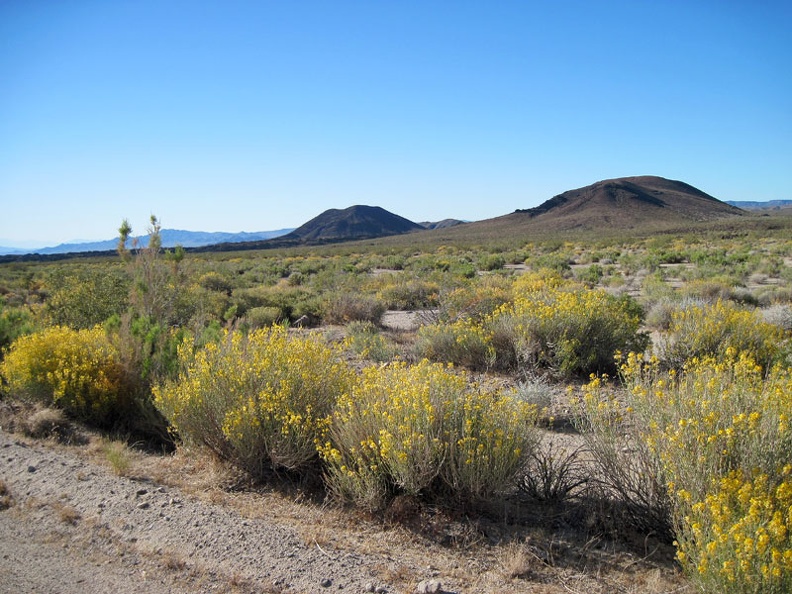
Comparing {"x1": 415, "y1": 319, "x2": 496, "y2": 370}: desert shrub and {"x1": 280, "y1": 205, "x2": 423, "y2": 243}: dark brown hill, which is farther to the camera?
{"x1": 280, "y1": 205, "x2": 423, "y2": 243}: dark brown hill

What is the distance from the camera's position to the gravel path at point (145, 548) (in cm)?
343

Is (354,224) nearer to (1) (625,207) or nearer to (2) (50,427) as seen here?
(1) (625,207)

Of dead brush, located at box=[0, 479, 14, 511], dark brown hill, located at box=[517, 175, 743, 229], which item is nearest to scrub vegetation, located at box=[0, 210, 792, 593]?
dead brush, located at box=[0, 479, 14, 511]

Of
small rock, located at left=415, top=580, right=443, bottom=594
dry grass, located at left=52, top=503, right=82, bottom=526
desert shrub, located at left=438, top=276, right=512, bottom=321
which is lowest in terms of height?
small rock, located at left=415, top=580, right=443, bottom=594

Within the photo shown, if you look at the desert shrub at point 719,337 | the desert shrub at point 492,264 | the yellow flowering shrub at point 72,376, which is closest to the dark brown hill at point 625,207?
the desert shrub at point 492,264

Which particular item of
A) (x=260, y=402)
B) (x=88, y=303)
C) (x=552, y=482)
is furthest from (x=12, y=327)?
(x=552, y=482)

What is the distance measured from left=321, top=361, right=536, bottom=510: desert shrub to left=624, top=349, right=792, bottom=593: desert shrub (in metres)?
0.96

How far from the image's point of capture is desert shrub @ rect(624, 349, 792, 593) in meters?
2.65

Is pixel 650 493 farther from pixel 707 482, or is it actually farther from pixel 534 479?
pixel 534 479

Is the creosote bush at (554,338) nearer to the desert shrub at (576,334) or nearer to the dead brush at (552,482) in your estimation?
the desert shrub at (576,334)

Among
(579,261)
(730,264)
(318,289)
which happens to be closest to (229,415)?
(318,289)

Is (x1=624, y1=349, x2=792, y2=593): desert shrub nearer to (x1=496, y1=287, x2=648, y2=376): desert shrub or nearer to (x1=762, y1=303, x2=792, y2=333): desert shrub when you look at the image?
(x1=496, y1=287, x2=648, y2=376): desert shrub

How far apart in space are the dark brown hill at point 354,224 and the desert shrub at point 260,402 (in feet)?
477

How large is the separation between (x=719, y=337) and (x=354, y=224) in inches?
6115
